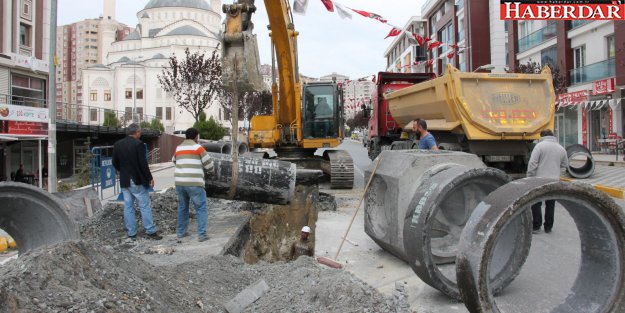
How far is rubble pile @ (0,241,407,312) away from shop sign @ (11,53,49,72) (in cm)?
2451

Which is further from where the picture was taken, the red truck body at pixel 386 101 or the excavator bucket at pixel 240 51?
the red truck body at pixel 386 101

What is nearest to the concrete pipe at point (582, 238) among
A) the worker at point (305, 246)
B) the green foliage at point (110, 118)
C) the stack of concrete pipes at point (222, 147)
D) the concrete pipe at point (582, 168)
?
the worker at point (305, 246)

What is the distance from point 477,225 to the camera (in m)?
3.53

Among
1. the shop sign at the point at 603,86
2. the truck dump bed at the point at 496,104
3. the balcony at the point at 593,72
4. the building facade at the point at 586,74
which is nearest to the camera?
the truck dump bed at the point at 496,104

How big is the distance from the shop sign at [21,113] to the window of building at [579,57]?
1045 inches

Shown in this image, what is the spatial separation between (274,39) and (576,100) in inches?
823

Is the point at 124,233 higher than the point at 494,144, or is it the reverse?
the point at 494,144

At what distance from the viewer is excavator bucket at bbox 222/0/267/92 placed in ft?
22.7

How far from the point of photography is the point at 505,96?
10.5 metres

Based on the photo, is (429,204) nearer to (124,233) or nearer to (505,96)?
(124,233)

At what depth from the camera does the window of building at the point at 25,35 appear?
26.2m

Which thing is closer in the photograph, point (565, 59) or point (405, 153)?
point (405, 153)

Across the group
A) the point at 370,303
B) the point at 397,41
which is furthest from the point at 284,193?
the point at 397,41

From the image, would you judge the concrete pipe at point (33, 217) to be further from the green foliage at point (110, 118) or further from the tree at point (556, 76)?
the green foliage at point (110, 118)
